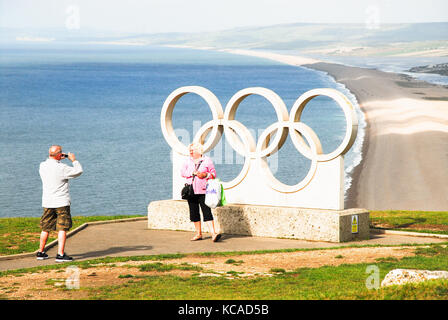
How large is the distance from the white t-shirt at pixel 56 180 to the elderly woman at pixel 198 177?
3.12 m

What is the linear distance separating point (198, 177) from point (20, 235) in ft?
13.9

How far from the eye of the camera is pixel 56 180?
12.3 m

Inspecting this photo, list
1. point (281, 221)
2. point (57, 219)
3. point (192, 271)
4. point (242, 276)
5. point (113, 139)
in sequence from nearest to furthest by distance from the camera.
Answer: point (242, 276)
point (192, 271)
point (57, 219)
point (281, 221)
point (113, 139)

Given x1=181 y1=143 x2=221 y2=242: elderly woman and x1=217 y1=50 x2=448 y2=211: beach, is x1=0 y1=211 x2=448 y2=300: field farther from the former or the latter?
x1=217 y1=50 x2=448 y2=211: beach

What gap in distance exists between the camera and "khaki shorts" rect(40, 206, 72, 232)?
12.4m

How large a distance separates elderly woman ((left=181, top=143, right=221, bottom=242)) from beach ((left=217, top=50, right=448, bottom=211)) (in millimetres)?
23625

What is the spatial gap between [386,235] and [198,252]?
4.76 m

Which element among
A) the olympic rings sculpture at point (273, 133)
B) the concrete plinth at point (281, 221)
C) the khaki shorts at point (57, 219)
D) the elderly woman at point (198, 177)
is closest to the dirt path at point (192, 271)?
the khaki shorts at point (57, 219)

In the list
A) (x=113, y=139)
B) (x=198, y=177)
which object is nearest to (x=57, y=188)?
(x=198, y=177)

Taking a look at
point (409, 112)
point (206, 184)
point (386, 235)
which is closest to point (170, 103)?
point (206, 184)

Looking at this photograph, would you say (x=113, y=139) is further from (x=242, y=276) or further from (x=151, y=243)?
(x=242, y=276)

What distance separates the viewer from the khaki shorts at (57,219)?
12352 mm

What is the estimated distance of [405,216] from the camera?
2105 cm
